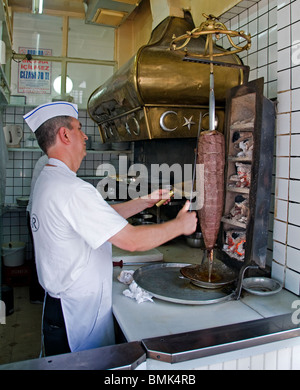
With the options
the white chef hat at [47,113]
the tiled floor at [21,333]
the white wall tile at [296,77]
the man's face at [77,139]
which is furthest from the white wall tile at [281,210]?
the tiled floor at [21,333]

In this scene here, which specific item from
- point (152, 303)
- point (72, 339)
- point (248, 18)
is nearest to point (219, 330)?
point (152, 303)

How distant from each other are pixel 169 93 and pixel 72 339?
164 cm

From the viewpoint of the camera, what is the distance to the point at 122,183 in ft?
15.6

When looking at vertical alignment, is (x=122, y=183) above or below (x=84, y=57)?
below

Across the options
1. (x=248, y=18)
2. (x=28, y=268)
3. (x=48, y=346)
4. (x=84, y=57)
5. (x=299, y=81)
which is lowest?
(x=28, y=268)

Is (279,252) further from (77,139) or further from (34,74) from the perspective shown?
(34,74)

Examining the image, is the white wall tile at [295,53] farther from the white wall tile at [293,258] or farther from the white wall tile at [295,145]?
the white wall tile at [293,258]

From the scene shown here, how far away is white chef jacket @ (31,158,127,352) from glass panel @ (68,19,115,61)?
4731 mm

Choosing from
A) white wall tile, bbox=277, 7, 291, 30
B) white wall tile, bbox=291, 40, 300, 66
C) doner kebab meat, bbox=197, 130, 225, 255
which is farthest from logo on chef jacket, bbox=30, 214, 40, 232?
white wall tile, bbox=277, 7, 291, 30

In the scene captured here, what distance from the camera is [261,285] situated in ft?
6.37

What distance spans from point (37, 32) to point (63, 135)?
15.8 feet

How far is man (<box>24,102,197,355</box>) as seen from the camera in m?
1.49

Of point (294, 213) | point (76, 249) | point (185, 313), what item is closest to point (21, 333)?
point (76, 249)

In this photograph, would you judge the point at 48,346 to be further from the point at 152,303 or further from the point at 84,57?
the point at 84,57
